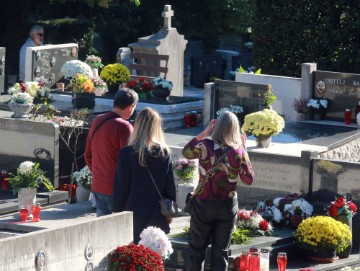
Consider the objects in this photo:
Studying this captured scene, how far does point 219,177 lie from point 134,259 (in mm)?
1675

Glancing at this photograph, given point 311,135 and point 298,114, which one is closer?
point 311,135

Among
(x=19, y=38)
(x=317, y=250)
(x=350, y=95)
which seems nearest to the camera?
(x=317, y=250)

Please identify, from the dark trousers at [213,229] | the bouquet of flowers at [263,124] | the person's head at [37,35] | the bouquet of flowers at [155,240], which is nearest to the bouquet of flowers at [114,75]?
the person's head at [37,35]

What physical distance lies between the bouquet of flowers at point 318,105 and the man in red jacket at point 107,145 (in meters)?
9.14

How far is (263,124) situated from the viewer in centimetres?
1625

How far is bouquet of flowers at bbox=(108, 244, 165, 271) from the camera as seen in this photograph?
9055 mm

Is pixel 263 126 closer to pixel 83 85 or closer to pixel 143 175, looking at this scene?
pixel 83 85

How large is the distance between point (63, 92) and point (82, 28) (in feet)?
28.2

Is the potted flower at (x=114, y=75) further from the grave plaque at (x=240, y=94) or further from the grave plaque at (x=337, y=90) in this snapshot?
the grave plaque at (x=337, y=90)

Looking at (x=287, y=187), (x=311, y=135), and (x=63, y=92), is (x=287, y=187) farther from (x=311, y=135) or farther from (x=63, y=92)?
(x=63, y=92)

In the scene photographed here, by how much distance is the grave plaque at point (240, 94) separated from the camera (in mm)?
18797

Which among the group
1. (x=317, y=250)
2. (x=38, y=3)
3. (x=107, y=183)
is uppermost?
(x=38, y=3)

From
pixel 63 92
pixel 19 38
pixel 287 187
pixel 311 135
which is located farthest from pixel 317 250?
pixel 19 38

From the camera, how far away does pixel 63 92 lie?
21875mm
